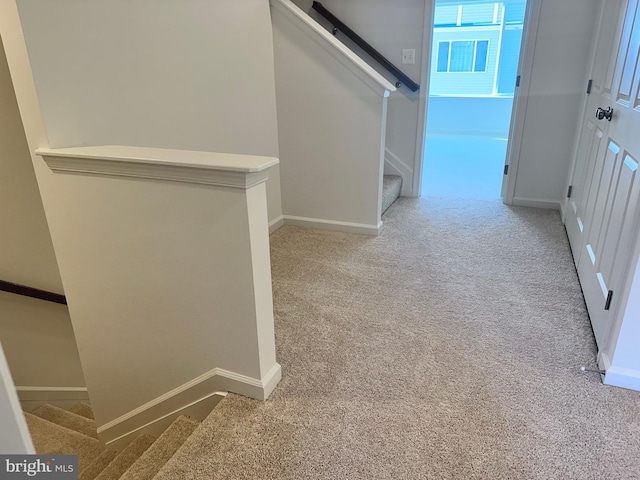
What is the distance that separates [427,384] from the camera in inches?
63.7

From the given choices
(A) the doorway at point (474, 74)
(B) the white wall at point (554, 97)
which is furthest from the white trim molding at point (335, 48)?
(A) the doorway at point (474, 74)

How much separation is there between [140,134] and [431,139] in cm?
592

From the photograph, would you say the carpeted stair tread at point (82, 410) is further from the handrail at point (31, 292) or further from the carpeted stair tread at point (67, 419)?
the handrail at point (31, 292)

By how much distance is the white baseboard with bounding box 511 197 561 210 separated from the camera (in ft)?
11.4

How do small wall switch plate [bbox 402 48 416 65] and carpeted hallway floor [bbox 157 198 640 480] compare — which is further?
small wall switch plate [bbox 402 48 416 65]

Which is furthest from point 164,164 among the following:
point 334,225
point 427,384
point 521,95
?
point 521,95

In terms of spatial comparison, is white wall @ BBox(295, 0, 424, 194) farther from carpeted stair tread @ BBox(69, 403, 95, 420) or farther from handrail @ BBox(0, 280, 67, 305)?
carpeted stair tread @ BBox(69, 403, 95, 420)

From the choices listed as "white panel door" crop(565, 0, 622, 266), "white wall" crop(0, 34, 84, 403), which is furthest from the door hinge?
"white wall" crop(0, 34, 84, 403)

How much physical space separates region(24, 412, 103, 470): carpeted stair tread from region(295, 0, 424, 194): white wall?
3010 millimetres

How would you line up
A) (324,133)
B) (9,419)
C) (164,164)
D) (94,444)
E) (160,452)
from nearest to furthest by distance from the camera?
(9,419)
(164,164)
(160,452)
(94,444)
(324,133)

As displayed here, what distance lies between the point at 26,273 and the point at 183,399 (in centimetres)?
116

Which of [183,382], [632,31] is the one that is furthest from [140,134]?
[632,31]

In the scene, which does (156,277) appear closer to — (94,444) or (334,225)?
(94,444)

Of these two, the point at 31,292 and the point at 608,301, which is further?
the point at 31,292
